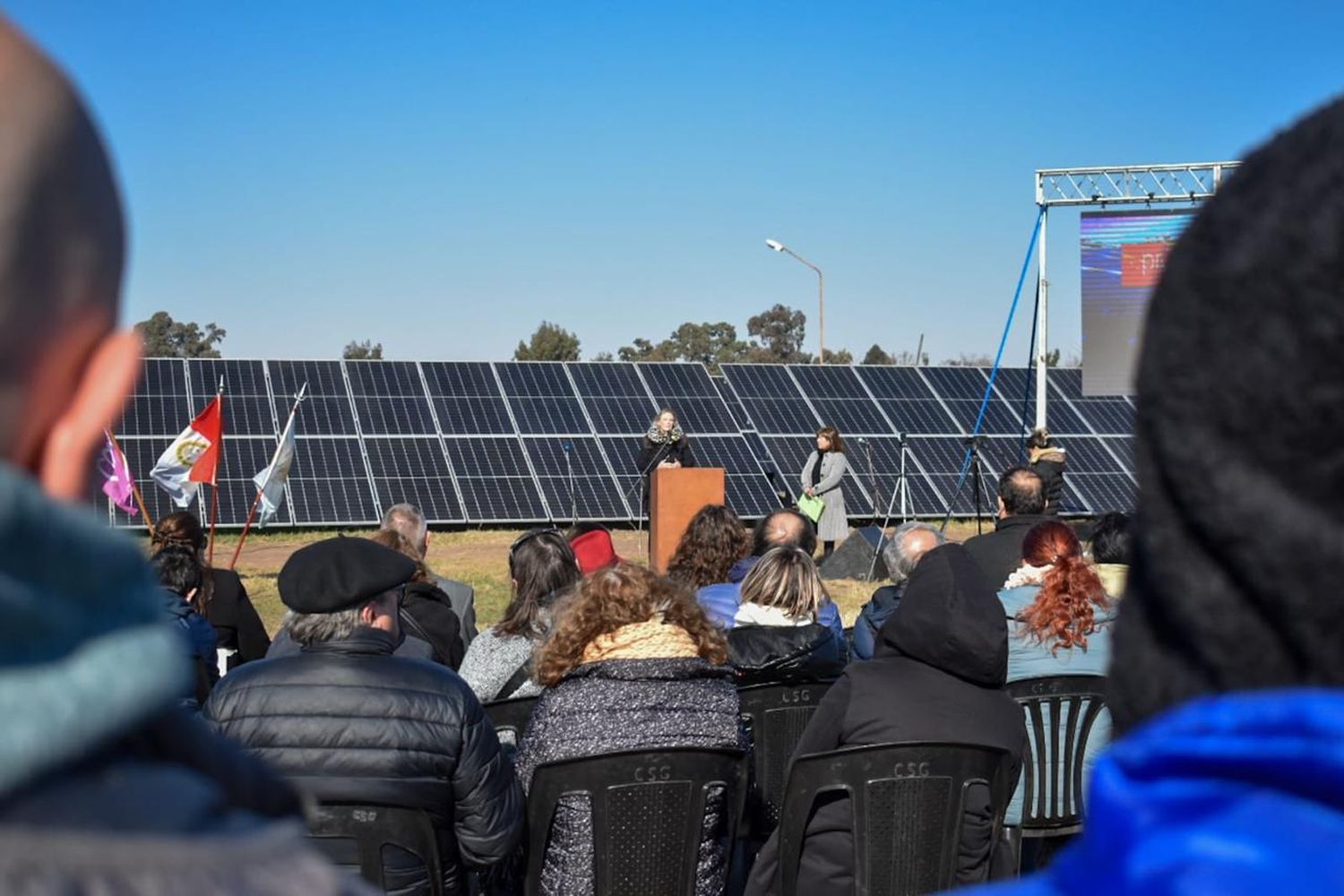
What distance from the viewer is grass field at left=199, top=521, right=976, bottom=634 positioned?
42.2ft

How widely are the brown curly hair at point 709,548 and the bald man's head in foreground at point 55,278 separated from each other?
21.1 ft

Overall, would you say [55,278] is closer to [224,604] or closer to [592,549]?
[224,604]

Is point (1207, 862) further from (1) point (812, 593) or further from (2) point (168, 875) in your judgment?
(1) point (812, 593)

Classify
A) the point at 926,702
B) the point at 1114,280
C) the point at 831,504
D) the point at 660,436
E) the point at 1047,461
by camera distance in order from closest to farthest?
1. the point at 926,702
2. the point at 1047,461
3. the point at 831,504
4. the point at 660,436
5. the point at 1114,280

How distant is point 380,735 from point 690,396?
1951cm

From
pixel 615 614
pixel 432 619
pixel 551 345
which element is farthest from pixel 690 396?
pixel 551 345

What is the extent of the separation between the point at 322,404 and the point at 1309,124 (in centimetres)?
2173

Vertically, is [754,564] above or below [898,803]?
above

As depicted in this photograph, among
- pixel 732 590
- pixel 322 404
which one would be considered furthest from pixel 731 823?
pixel 322 404

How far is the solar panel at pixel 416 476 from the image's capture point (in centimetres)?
1952

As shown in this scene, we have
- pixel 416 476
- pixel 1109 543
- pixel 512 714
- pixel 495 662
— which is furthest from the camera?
pixel 416 476

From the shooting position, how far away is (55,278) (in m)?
0.67

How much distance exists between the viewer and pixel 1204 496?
746mm

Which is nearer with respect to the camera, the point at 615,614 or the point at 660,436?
the point at 615,614
